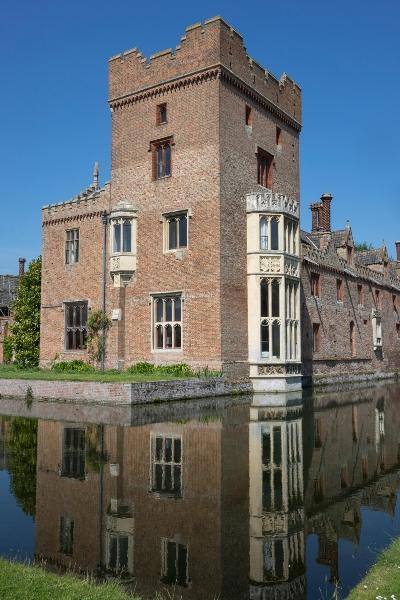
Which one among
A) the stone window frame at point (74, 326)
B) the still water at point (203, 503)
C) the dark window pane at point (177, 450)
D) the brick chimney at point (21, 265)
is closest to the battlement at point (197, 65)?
the stone window frame at point (74, 326)

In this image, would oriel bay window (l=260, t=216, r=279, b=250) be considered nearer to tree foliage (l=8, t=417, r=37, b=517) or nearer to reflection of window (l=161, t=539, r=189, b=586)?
tree foliage (l=8, t=417, r=37, b=517)

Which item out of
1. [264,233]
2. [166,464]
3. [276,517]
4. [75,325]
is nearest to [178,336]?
[264,233]

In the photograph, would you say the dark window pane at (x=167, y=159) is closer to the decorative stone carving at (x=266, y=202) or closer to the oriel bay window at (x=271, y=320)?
the decorative stone carving at (x=266, y=202)

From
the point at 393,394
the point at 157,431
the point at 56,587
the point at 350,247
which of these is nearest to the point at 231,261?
the point at 393,394

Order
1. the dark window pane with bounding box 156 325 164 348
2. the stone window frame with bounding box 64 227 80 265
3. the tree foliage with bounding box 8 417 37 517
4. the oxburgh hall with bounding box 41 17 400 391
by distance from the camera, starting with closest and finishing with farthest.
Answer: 1. the tree foliage with bounding box 8 417 37 517
2. the oxburgh hall with bounding box 41 17 400 391
3. the dark window pane with bounding box 156 325 164 348
4. the stone window frame with bounding box 64 227 80 265

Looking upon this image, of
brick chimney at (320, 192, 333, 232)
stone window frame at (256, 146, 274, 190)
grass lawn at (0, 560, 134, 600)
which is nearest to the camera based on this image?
grass lawn at (0, 560, 134, 600)

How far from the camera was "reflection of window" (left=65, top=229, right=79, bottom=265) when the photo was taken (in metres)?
29.0

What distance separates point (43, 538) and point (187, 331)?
57.9 feet

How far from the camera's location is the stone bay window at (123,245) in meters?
26.2

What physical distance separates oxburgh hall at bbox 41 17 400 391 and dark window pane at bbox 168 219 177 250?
123mm

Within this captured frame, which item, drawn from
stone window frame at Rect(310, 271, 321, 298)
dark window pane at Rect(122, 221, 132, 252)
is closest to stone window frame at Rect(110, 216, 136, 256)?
dark window pane at Rect(122, 221, 132, 252)

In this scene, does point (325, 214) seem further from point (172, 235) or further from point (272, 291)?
point (172, 235)

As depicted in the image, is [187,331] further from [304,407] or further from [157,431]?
[157,431]

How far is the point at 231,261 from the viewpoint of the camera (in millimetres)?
23812
